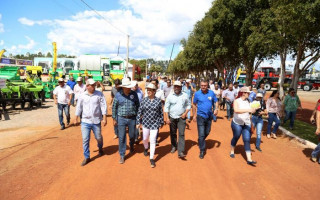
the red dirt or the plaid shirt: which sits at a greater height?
the plaid shirt

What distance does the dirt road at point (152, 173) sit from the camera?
12.5ft

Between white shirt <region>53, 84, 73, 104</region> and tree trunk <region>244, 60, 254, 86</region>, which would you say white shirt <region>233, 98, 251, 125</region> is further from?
tree trunk <region>244, 60, 254, 86</region>

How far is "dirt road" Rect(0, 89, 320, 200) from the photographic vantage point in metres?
3.81

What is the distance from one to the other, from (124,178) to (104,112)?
5.20 ft

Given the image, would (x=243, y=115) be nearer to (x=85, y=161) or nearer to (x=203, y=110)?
(x=203, y=110)

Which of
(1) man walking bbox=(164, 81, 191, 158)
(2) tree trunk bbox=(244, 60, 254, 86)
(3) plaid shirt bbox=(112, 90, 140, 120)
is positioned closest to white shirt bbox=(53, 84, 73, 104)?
(3) plaid shirt bbox=(112, 90, 140, 120)

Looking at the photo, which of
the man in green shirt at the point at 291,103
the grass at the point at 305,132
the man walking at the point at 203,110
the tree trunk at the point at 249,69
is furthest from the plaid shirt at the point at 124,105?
the tree trunk at the point at 249,69

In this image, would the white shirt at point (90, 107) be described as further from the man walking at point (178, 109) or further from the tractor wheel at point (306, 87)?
the tractor wheel at point (306, 87)

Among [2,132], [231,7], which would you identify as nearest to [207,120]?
[2,132]

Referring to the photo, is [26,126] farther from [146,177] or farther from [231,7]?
[231,7]

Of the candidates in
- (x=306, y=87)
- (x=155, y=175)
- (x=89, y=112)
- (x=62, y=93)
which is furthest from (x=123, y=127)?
(x=306, y=87)

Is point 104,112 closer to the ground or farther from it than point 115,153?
farther from it

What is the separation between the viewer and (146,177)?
4.33 metres

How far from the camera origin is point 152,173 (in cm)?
451
